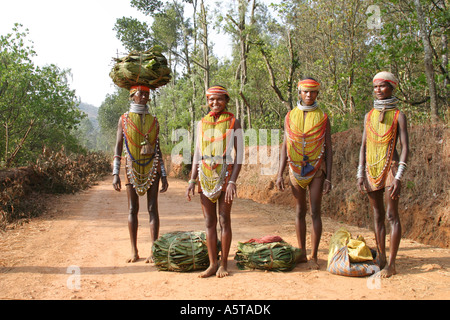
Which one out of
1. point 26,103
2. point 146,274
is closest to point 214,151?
point 146,274

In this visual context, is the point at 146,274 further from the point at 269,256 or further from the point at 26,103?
the point at 26,103

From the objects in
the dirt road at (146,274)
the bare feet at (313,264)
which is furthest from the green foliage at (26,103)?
the bare feet at (313,264)

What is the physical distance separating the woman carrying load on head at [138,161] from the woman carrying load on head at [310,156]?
1.67 m

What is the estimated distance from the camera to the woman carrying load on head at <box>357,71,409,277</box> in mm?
4281

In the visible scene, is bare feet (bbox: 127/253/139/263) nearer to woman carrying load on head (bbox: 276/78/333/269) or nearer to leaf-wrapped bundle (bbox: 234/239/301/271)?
leaf-wrapped bundle (bbox: 234/239/301/271)

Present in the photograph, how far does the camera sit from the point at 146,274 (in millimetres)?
4453

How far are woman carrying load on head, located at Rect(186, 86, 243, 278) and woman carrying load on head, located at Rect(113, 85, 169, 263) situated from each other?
876 millimetres

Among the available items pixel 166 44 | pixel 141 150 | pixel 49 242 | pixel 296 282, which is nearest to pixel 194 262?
pixel 296 282

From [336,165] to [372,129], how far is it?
16.0 ft

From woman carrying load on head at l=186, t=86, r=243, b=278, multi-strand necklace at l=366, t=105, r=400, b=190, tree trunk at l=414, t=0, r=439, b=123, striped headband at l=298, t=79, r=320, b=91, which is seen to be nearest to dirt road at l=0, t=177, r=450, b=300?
woman carrying load on head at l=186, t=86, r=243, b=278

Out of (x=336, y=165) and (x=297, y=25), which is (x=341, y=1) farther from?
(x=336, y=165)

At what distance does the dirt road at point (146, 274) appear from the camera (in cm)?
373

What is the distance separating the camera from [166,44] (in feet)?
108

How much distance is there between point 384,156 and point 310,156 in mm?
816
